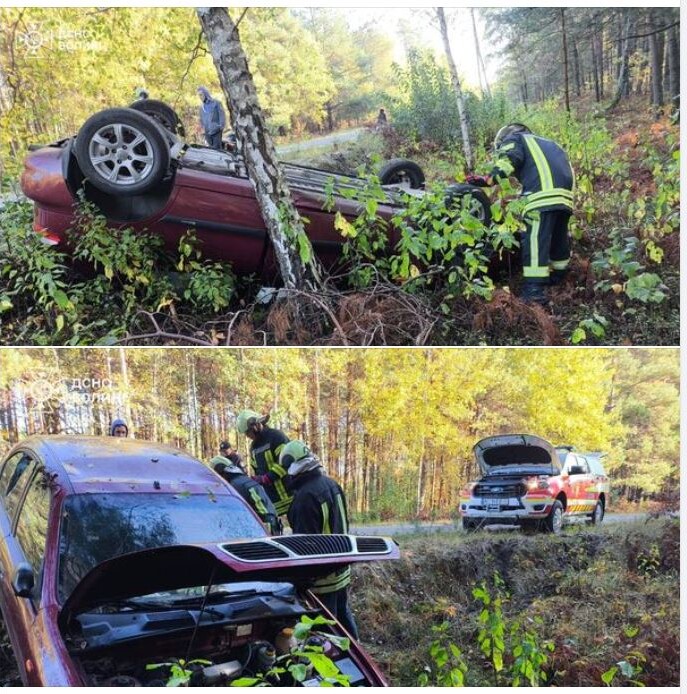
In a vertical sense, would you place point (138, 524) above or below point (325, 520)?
above

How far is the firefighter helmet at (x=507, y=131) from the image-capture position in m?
4.31

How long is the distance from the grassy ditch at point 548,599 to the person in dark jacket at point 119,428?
5.75 ft

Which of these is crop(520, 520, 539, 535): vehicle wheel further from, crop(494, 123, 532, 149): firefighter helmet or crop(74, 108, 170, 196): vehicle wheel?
crop(74, 108, 170, 196): vehicle wheel

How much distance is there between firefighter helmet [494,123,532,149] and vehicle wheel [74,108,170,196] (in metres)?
2.13

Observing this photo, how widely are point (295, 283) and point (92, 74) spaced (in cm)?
186

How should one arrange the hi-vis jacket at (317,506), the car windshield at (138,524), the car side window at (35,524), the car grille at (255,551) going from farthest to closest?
the hi-vis jacket at (317,506), the car windshield at (138,524), the car side window at (35,524), the car grille at (255,551)

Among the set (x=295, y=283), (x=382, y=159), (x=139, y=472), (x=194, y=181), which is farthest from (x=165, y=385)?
(x=382, y=159)

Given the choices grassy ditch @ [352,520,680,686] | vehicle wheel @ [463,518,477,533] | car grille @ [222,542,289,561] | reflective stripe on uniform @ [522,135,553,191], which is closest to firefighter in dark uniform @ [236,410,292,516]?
grassy ditch @ [352,520,680,686]

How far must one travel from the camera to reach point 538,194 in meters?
4.23

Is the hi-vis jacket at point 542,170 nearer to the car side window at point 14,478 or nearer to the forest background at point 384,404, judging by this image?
the forest background at point 384,404

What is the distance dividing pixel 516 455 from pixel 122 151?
3.13m

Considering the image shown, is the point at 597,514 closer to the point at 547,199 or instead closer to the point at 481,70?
the point at 547,199

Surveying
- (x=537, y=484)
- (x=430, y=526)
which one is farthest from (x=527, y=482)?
(x=430, y=526)

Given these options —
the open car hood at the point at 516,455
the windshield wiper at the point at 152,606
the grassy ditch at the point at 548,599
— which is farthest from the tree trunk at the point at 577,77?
the windshield wiper at the point at 152,606
